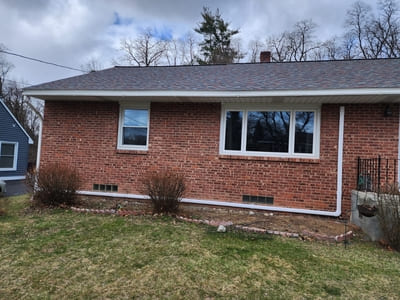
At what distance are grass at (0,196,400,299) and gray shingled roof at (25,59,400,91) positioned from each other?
10.6 feet

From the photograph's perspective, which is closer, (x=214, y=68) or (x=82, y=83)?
(x=82, y=83)

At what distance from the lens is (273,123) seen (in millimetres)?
6227

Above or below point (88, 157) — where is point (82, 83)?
above

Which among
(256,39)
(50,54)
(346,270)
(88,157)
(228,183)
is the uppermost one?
(256,39)

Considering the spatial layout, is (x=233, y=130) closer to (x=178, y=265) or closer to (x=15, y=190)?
(x=178, y=265)

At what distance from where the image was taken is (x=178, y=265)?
3.14 meters

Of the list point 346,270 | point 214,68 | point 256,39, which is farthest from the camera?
point 256,39

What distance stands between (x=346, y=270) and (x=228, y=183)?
3.36 m

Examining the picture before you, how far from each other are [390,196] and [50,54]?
21.7m

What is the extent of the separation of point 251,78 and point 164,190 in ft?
12.3

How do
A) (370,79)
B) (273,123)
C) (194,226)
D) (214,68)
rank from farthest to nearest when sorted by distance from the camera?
(214,68) < (273,123) < (370,79) < (194,226)

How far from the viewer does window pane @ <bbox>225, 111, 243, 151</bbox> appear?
6.36 meters

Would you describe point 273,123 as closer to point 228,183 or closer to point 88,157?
point 228,183

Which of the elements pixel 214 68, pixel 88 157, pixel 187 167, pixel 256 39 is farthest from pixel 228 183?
pixel 256 39
